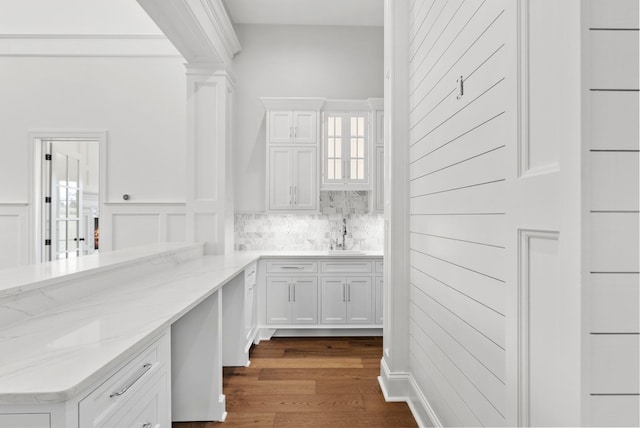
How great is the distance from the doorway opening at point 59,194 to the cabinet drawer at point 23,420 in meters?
4.04

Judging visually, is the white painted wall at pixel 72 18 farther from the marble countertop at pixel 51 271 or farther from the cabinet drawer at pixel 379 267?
the cabinet drawer at pixel 379 267

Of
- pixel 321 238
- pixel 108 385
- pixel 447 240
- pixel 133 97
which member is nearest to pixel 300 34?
pixel 133 97

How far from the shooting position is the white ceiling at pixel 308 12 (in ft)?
13.6

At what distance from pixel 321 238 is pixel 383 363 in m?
1.90

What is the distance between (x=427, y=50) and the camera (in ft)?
7.38

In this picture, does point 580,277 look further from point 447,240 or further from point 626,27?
point 447,240

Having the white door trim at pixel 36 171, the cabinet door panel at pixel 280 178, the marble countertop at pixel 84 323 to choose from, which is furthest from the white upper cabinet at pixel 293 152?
the white door trim at pixel 36 171

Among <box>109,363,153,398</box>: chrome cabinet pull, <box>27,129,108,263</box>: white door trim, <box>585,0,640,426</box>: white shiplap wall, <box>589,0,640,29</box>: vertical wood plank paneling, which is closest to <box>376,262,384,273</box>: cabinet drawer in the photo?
<box>109,363,153,398</box>: chrome cabinet pull

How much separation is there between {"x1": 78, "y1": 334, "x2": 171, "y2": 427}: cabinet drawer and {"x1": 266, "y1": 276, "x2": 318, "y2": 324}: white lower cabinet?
235cm

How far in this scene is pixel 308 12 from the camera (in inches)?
170

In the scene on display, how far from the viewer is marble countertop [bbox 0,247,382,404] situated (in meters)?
0.95

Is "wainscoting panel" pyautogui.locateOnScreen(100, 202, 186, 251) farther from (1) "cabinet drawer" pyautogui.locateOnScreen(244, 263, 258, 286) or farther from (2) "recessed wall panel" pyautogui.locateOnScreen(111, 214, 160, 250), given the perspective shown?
(1) "cabinet drawer" pyautogui.locateOnScreen(244, 263, 258, 286)

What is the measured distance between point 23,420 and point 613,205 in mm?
1351

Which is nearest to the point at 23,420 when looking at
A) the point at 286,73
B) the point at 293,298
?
the point at 293,298
